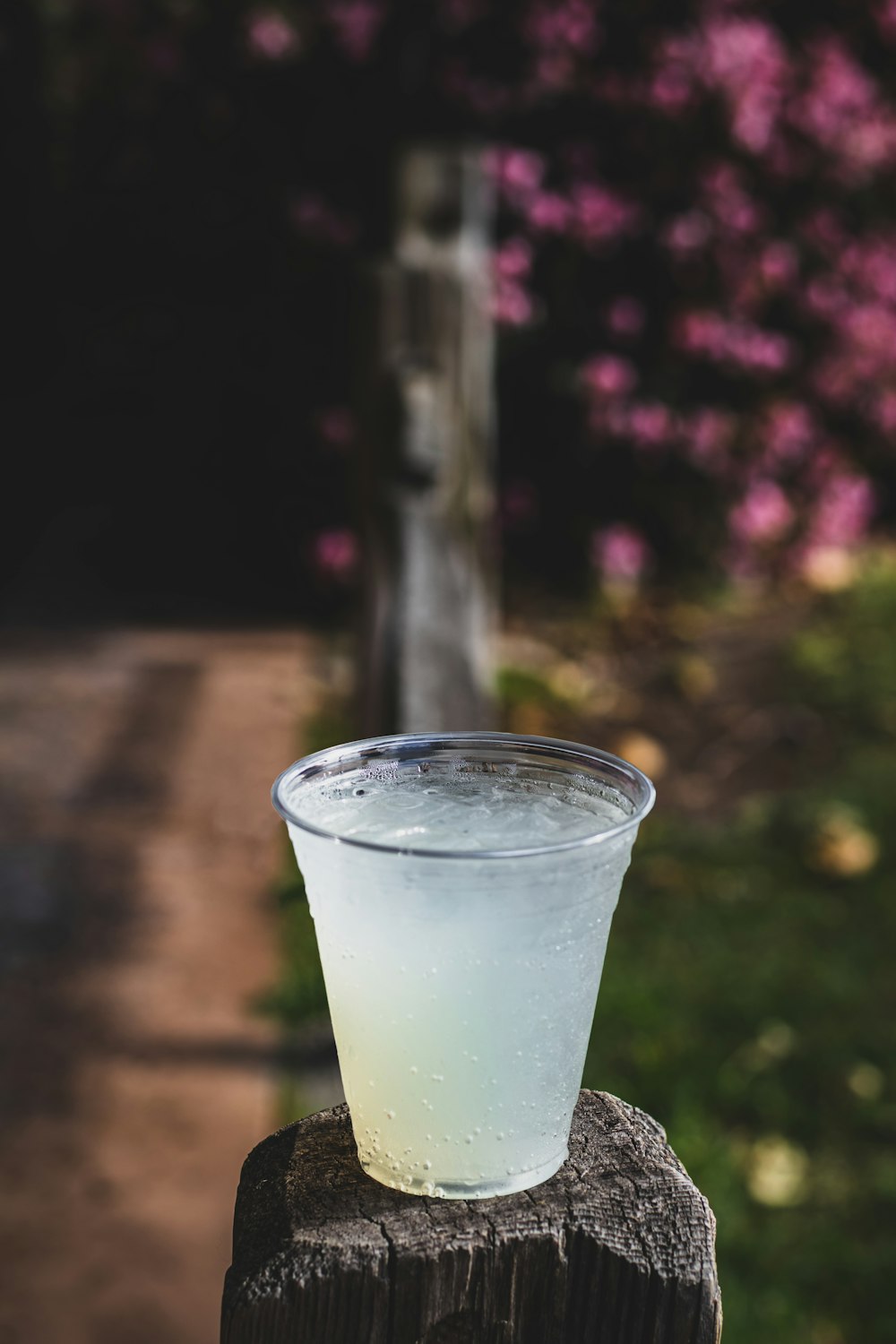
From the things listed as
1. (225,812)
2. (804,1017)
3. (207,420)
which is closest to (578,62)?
(207,420)

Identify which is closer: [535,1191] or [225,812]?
[535,1191]

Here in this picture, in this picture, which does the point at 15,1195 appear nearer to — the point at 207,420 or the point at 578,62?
the point at 207,420

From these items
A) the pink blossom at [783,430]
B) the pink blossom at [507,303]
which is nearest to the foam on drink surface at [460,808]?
the pink blossom at [507,303]

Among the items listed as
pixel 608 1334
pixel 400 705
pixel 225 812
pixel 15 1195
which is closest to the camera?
pixel 608 1334

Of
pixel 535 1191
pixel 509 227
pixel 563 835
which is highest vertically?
pixel 509 227

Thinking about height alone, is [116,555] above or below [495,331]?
below

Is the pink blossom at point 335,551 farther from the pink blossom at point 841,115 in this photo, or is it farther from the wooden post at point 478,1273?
the wooden post at point 478,1273

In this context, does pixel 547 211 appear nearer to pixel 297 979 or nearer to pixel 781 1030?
pixel 297 979

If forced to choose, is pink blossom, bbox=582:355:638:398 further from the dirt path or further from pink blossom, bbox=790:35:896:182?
the dirt path

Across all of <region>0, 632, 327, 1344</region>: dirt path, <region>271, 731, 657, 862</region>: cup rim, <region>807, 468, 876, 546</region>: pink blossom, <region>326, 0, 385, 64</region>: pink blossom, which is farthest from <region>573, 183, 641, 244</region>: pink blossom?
<region>271, 731, 657, 862</region>: cup rim
